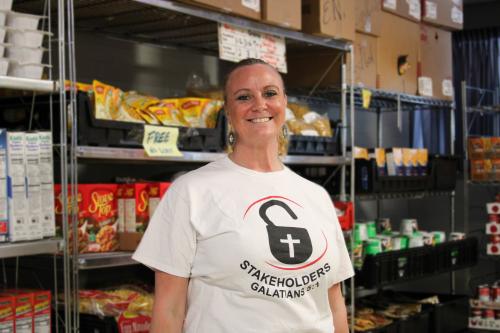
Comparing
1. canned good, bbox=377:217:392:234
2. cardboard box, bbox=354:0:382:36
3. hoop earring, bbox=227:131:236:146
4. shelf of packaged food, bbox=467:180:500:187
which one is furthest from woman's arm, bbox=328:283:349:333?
shelf of packaged food, bbox=467:180:500:187

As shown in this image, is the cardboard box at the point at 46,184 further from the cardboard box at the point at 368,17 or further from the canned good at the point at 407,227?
the canned good at the point at 407,227

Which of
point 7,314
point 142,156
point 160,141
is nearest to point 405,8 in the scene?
point 160,141

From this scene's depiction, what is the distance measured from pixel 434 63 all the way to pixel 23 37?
131 inches

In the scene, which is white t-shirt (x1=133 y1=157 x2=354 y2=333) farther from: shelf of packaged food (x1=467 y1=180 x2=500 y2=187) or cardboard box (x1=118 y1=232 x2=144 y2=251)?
shelf of packaged food (x1=467 y1=180 x2=500 y2=187)

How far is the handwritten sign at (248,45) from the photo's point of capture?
3.26 meters

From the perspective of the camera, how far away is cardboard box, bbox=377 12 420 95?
14.9 ft

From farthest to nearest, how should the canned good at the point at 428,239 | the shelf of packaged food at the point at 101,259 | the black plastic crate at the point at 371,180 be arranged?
the canned good at the point at 428,239 → the black plastic crate at the point at 371,180 → the shelf of packaged food at the point at 101,259

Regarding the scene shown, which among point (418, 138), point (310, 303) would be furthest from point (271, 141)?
point (418, 138)

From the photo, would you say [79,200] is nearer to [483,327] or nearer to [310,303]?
[310,303]

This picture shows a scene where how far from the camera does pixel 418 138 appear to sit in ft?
20.9

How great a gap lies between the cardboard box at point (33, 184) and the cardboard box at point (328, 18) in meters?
1.75

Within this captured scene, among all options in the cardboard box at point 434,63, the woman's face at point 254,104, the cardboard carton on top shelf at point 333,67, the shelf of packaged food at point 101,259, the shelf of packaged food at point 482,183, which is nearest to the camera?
the woman's face at point 254,104

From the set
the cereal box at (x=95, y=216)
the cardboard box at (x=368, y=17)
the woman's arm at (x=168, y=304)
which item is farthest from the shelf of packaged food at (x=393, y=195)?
the woman's arm at (x=168, y=304)

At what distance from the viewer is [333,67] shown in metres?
4.19
